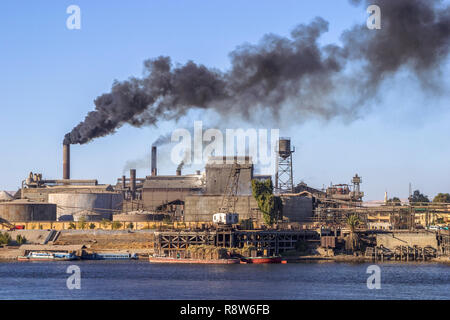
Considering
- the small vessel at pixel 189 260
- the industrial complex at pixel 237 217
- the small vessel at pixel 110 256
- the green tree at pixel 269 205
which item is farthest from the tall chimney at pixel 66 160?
the small vessel at pixel 189 260

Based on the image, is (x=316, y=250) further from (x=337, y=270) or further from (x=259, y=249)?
(x=337, y=270)

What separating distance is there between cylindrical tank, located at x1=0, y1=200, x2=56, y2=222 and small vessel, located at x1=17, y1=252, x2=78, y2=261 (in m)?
31.3

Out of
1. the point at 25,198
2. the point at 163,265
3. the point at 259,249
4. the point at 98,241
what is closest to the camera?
the point at 163,265

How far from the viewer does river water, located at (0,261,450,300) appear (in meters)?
87.1

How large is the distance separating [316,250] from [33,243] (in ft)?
180

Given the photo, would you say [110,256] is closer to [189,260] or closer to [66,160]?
[189,260]

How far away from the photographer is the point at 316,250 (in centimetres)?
14212

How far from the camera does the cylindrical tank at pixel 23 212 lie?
570 feet

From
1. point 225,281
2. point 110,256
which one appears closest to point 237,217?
point 110,256

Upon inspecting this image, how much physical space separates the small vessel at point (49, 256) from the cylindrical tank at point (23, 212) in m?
31.3

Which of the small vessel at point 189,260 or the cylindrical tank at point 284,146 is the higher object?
the cylindrical tank at point 284,146

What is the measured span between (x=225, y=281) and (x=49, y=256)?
51304 millimetres

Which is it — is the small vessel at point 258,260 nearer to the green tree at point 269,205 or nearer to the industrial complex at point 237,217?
the industrial complex at point 237,217
